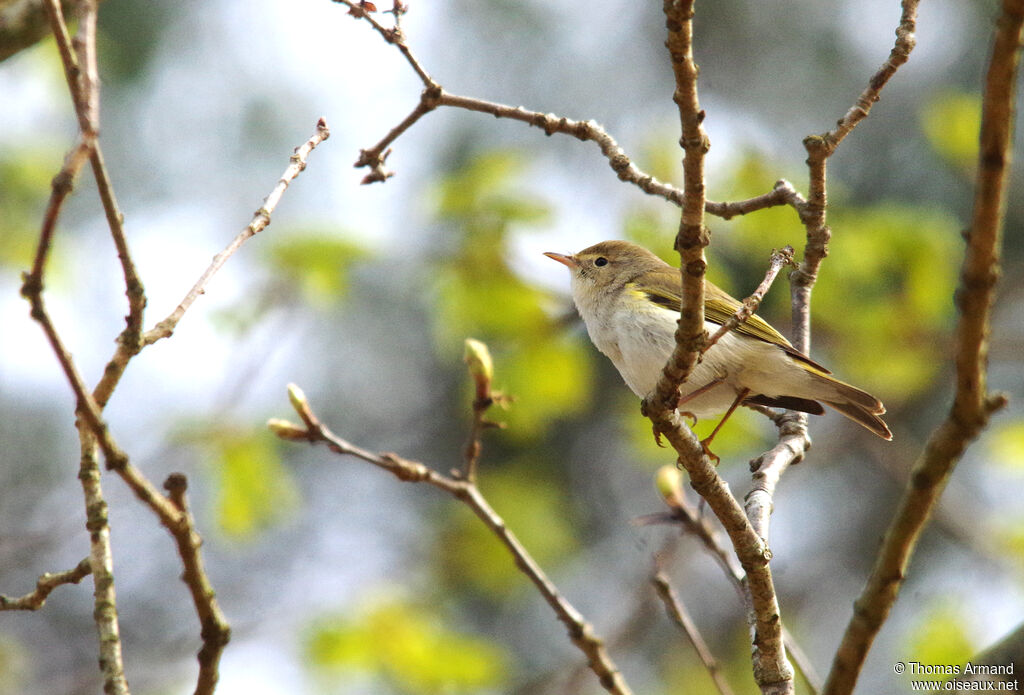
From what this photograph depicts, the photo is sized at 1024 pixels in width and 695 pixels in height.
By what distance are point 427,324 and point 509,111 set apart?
7.89 m

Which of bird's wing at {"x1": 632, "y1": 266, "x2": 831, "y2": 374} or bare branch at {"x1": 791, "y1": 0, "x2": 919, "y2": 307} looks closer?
bare branch at {"x1": 791, "y1": 0, "x2": 919, "y2": 307}

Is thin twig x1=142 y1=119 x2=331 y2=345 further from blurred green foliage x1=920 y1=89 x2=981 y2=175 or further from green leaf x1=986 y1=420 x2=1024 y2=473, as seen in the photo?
blurred green foliage x1=920 y1=89 x2=981 y2=175

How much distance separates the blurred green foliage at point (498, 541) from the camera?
8.40 metres

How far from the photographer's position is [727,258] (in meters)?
8.41

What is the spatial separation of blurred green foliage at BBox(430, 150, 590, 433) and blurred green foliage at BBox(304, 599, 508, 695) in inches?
58.1

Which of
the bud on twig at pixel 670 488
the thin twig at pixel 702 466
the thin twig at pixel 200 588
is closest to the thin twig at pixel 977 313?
the thin twig at pixel 702 466

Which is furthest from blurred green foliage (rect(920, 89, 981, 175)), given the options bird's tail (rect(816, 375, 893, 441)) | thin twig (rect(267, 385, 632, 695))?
thin twig (rect(267, 385, 632, 695))

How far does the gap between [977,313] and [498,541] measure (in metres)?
7.45

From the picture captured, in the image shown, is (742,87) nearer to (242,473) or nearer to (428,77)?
(242,473)

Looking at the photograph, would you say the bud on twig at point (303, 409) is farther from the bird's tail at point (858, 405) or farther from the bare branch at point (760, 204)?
the bird's tail at point (858, 405)

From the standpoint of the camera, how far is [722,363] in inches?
148

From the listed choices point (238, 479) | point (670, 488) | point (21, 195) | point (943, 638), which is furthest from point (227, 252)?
point (21, 195)

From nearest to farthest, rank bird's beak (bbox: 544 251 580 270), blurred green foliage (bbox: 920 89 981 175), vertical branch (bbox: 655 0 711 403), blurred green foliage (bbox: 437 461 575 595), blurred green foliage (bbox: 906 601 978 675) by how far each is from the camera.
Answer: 1. vertical branch (bbox: 655 0 711 403)
2. blurred green foliage (bbox: 906 601 978 675)
3. bird's beak (bbox: 544 251 580 270)
4. blurred green foliage (bbox: 920 89 981 175)
5. blurred green foliage (bbox: 437 461 575 595)

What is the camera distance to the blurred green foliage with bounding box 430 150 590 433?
16.6 feet
